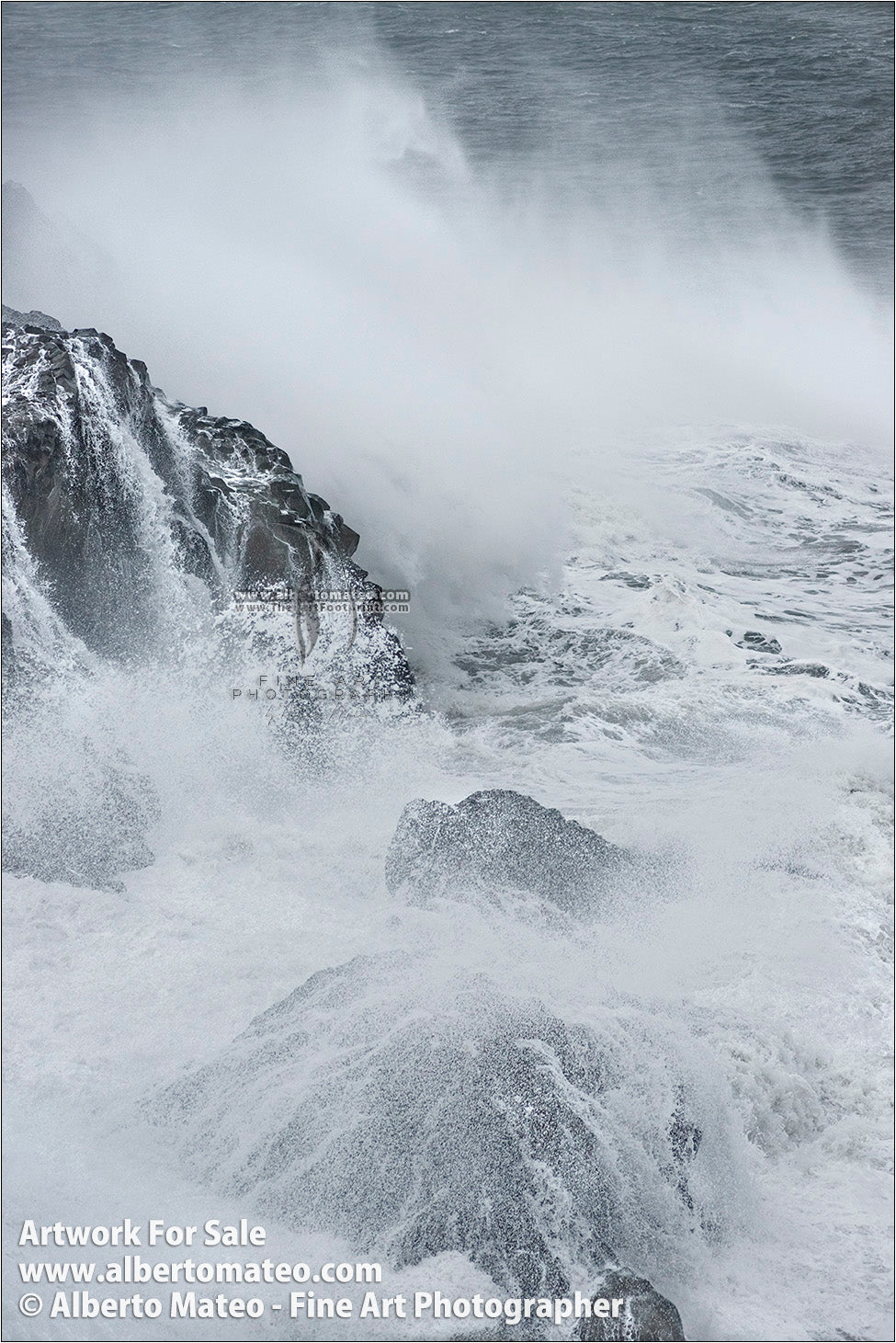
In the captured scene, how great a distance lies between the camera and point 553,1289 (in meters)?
5.53

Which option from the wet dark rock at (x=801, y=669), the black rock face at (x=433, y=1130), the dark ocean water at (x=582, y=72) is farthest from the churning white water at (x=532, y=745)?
the dark ocean water at (x=582, y=72)

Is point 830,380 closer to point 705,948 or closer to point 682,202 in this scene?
point 682,202

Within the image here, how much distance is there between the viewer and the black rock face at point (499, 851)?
28.8ft

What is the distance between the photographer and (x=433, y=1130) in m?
6.25

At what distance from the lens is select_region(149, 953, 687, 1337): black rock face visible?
5.80m

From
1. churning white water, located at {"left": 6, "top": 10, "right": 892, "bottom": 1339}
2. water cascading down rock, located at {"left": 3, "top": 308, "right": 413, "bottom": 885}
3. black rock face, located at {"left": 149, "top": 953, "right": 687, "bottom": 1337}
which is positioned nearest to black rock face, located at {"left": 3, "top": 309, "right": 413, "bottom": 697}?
water cascading down rock, located at {"left": 3, "top": 308, "right": 413, "bottom": 885}

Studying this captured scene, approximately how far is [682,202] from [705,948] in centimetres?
2655

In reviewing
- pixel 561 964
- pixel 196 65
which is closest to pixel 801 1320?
pixel 561 964

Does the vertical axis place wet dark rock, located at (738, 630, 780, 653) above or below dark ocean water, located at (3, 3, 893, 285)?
below

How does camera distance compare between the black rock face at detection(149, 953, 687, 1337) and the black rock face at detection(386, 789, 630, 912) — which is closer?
the black rock face at detection(149, 953, 687, 1337)

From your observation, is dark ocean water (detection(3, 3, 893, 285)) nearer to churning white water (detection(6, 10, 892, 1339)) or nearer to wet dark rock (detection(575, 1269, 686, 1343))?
churning white water (detection(6, 10, 892, 1339))

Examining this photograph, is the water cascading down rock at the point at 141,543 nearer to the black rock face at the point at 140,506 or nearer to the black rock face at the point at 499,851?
the black rock face at the point at 140,506

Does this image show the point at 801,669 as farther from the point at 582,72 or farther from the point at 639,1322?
the point at 582,72

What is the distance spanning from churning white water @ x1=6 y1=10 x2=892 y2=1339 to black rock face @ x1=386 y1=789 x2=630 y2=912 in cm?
35
